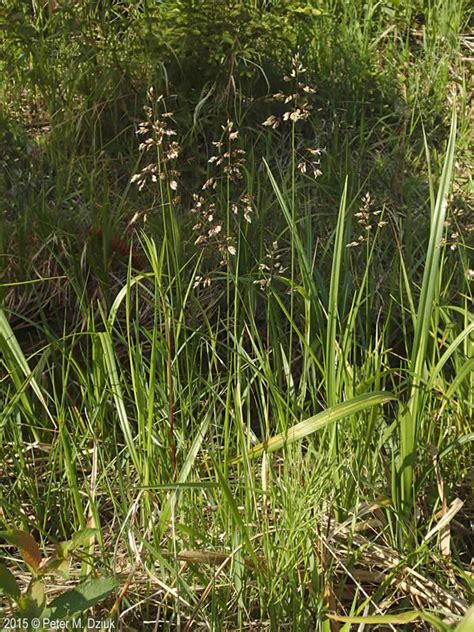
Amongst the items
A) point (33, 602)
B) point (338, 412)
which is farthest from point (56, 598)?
point (338, 412)

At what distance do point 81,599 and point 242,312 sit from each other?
39.3 inches

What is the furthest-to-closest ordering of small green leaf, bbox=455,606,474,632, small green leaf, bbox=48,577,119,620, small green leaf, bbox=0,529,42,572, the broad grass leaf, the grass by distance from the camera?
the grass
the broad grass leaf
small green leaf, bbox=0,529,42,572
small green leaf, bbox=48,577,119,620
small green leaf, bbox=455,606,474,632

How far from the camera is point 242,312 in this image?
232 cm

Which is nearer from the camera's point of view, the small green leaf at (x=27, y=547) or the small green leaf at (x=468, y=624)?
the small green leaf at (x=468, y=624)

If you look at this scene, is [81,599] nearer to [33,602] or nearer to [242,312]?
[33,602]

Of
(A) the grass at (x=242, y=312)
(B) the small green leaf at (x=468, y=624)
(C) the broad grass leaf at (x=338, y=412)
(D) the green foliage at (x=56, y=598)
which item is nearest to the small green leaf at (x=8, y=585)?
(D) the green foliage at (x=56, y=598)

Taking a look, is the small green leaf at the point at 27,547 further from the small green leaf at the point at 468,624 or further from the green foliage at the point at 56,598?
the small green leaf at the point at 468,624

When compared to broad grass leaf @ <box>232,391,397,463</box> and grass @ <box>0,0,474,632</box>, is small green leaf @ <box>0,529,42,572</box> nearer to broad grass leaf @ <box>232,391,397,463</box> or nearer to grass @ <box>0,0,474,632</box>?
grass @ <box>0,0,474,632</box>

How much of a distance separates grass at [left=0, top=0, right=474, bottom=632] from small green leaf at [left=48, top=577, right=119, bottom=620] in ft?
0.74

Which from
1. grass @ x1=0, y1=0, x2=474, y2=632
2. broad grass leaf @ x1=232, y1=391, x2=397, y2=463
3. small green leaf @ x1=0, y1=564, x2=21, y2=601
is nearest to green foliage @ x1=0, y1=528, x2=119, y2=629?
small green leaf @ x1=0, y1=564, x2=21, y2=601

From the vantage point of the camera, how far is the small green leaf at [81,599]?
1497 mm

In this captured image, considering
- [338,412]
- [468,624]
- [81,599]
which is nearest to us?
[468,624]

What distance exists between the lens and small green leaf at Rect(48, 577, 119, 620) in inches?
58.9

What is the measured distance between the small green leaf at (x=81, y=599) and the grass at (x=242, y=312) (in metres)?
0.23
